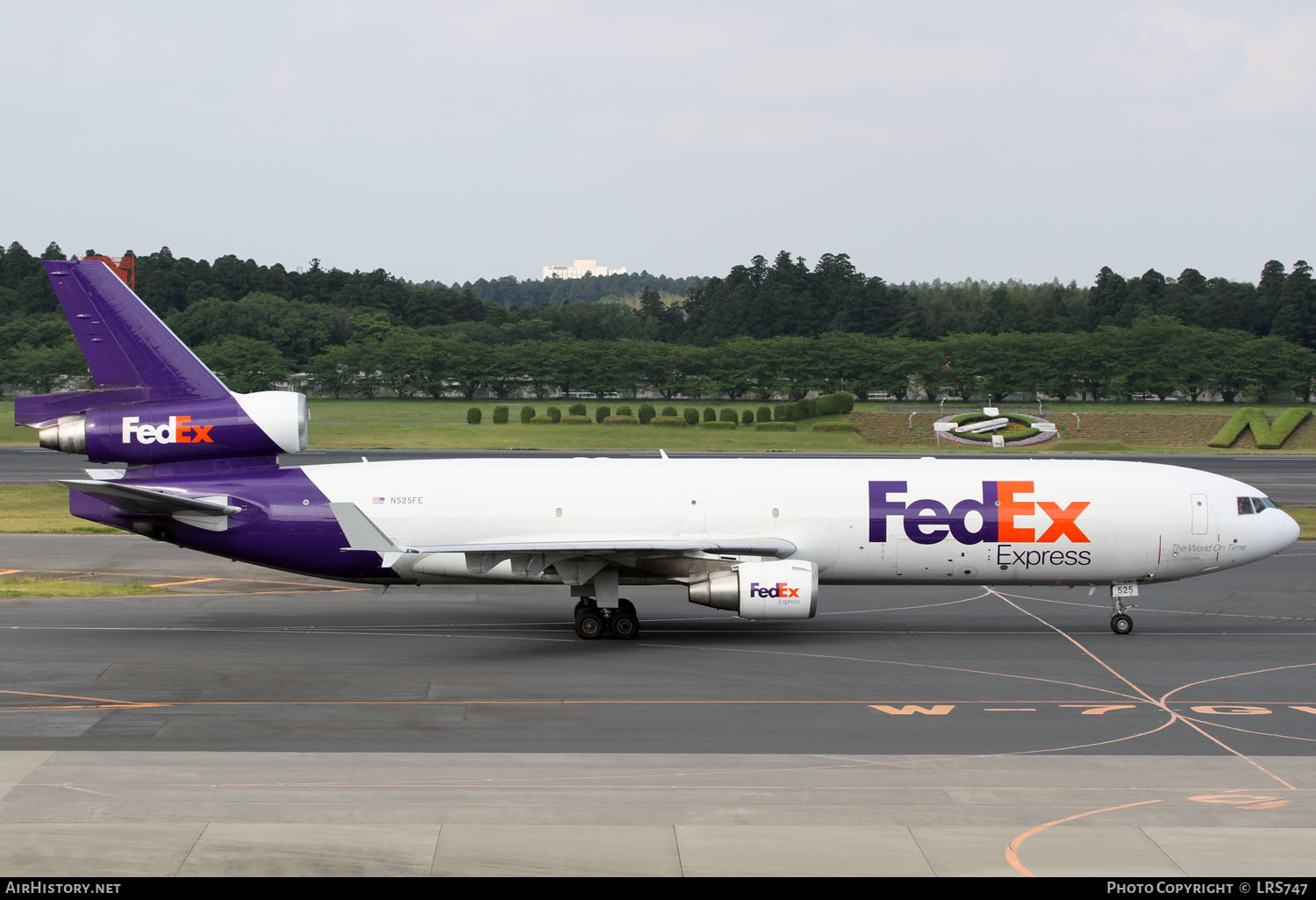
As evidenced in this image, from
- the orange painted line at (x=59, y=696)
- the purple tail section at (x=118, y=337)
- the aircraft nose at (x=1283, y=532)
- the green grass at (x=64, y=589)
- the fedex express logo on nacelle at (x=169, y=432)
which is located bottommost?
the orange painted line at (x=59, y=696)

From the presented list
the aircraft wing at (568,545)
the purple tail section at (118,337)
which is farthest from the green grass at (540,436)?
the aircraft wing at (568,545)

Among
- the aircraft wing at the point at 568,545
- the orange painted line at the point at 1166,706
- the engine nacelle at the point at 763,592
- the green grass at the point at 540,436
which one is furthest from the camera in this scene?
the green grass at the point at 540,436

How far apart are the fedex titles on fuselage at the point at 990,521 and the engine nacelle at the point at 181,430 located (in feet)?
51.5

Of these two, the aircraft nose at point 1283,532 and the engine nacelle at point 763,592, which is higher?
the aircraft nose at point 1283,532

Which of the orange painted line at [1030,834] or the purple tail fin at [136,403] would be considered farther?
the purple tail fin at [136,403]

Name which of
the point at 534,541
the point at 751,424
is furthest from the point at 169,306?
the point at 534,541

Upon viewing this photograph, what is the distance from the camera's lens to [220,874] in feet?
49.7

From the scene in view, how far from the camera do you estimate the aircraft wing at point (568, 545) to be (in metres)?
28.6

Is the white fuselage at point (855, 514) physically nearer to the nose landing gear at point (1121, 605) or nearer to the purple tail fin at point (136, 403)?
the nose landing gear at point (1121, 605)

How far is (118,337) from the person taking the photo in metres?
31.1

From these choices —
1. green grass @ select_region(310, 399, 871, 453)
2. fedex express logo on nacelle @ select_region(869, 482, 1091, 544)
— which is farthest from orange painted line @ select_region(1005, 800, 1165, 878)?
green grass @ select_region(310, 399, 871, 453)

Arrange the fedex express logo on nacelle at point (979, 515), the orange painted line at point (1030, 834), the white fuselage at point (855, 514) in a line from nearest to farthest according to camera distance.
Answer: the orange painted line at point (1030, 834) < the white fuselage at point (855, 514) < the fedex express logo on nacelle at point (979, 515)
